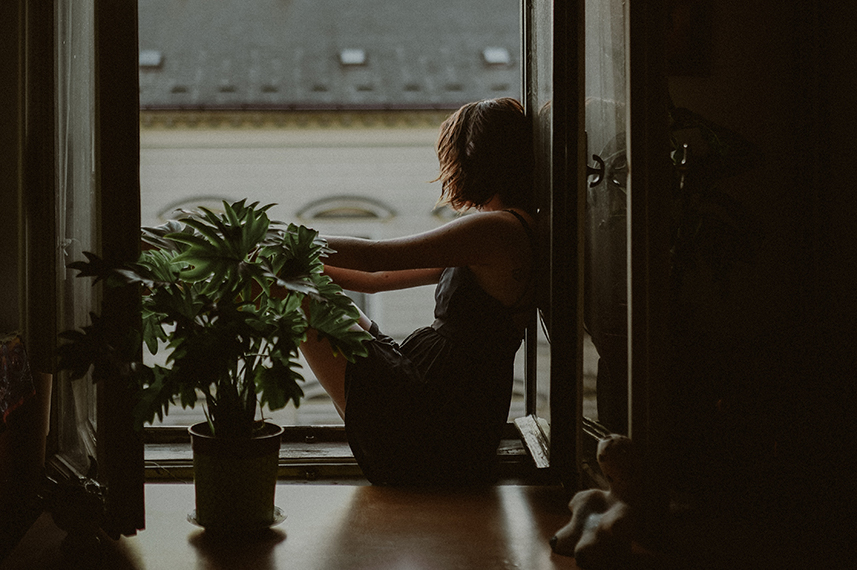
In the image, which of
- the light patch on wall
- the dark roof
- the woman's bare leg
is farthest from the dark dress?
the dark roof

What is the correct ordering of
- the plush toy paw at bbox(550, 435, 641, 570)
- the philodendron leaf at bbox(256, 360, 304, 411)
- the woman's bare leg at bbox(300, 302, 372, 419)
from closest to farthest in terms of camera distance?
1. the plush toy paw at bbox(550, 435, 641, 570)
2. the philodendron leaf at bbox(256, 360, 304, 411)
3. the woman's bare leg at bbox(300, 302, 372, 419)

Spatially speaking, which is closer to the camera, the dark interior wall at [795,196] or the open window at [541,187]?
the open window at [541,187]

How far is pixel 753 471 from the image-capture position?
1463 mm

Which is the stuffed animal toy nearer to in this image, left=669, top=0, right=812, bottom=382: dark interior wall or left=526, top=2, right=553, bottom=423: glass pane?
left=526, top=2, right=553, bottom=423: glass pane

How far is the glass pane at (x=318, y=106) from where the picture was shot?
5.12 meters

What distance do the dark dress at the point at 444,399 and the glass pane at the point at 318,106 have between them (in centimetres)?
221

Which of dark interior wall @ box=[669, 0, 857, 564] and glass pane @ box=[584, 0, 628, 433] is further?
dark interior wall @ box=[669, 0, 857, 564]

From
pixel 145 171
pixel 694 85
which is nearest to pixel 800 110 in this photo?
pixel 694 85

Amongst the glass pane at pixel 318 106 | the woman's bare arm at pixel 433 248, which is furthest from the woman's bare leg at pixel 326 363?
the glass pane at pixel 318 106

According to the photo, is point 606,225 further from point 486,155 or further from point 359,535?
point 359,535

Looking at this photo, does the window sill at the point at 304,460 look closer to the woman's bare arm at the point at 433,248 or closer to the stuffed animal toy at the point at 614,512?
the stuffed animal toy at the point at 614,512

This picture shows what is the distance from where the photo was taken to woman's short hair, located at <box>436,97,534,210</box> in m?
Answer: 1.73

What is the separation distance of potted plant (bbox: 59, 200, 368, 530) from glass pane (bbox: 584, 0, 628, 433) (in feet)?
1.82

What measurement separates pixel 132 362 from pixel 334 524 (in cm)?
54
